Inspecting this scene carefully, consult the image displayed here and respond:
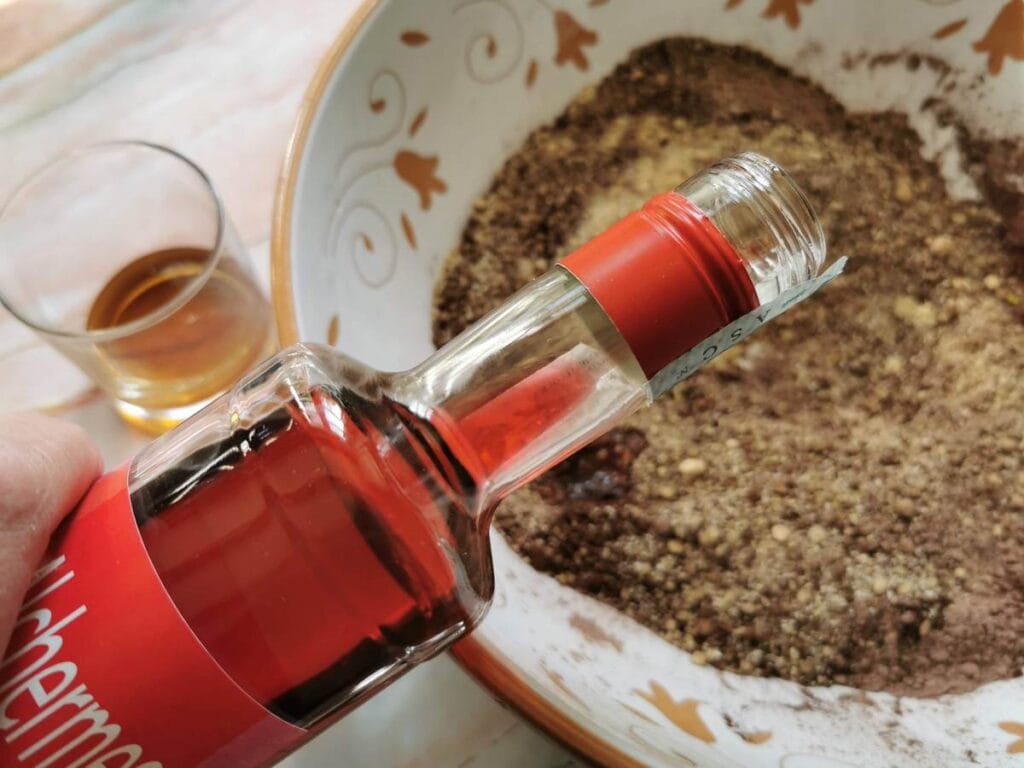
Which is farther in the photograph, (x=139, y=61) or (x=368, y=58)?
(x=139, y=61)

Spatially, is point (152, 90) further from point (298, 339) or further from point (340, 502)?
point (340, 502)

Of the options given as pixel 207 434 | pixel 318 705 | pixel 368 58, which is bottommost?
pixel 318 705

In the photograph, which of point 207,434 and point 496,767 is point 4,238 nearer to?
point 207,434

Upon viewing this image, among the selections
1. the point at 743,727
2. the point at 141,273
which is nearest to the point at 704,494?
the point at 743,727

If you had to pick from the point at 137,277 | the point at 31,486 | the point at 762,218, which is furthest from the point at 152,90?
the point at 762,218

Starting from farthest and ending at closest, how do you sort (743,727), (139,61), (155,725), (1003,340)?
(139,61) < (1003,340) < (743,727) < (155,725)

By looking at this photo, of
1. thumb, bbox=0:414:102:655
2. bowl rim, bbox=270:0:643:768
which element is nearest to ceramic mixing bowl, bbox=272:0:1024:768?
bowl rim, bbox=270:0:643:768

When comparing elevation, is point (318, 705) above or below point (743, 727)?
above
